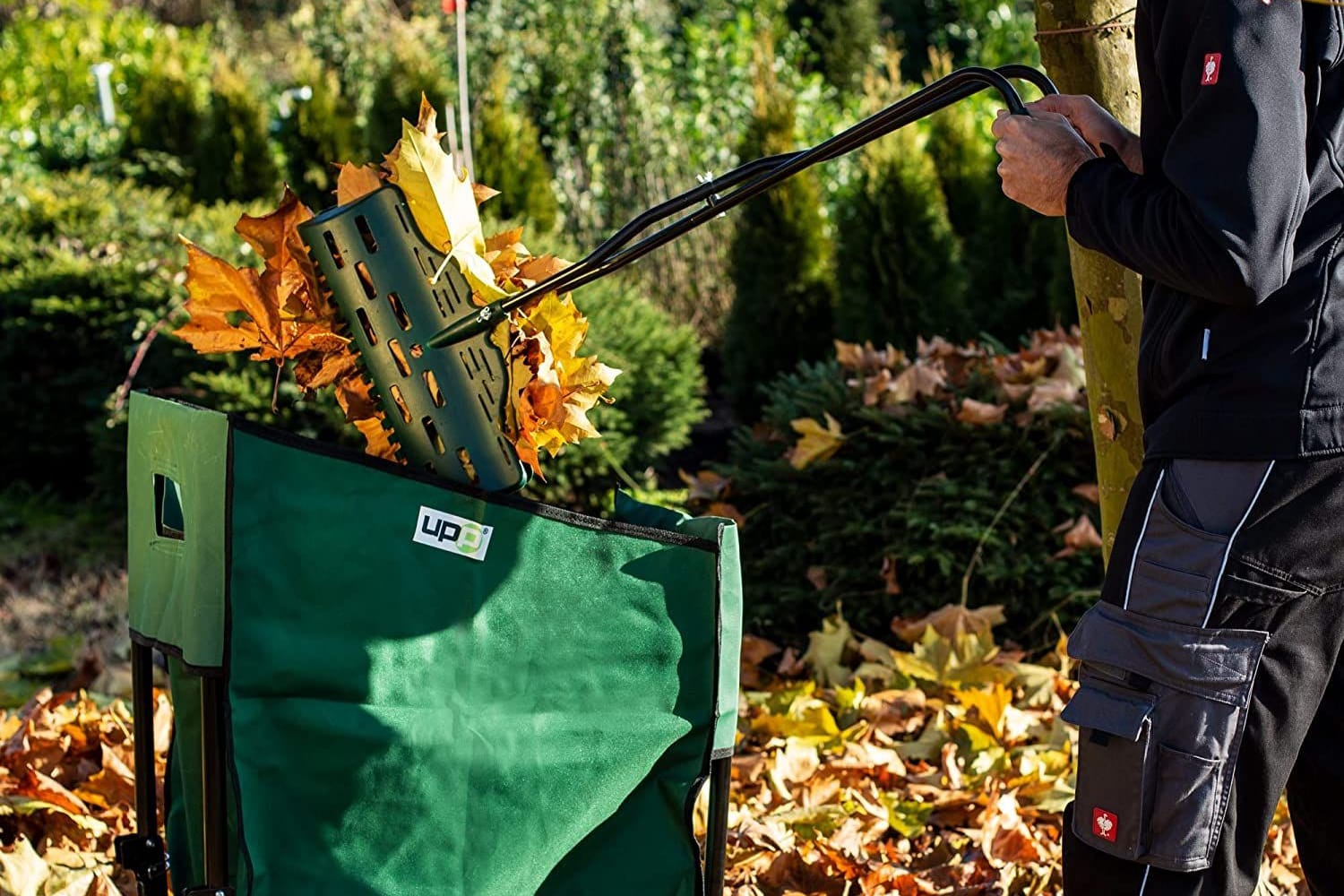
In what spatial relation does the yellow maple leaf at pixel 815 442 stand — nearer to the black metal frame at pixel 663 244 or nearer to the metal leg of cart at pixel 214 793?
the black metal frame at pixel 663 244

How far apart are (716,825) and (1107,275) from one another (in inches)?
38.6

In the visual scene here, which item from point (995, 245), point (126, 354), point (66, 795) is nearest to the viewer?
point (66, 795)

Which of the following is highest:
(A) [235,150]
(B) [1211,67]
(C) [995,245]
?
(A) [235,150]

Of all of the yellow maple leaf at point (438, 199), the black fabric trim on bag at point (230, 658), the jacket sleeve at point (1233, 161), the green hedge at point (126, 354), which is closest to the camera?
the jacket sleeve at point (1233, 161)

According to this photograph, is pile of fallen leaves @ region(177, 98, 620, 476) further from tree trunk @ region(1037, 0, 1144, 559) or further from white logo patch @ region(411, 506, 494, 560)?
tree trunk @ region(1037, 0, 1144, 559)

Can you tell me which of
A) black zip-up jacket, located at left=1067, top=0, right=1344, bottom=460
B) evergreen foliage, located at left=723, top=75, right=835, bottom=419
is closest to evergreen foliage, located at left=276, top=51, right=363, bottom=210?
evergreen foliage, located at left=723, top=75, right=835, bottom=419

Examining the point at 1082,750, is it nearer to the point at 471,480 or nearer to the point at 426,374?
the point at 471,480

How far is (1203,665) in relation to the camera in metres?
1.58

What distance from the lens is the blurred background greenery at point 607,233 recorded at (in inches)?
177

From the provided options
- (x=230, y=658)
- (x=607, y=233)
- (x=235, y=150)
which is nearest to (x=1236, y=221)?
(x=230, y=658)

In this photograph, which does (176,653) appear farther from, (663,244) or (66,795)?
(66,795)

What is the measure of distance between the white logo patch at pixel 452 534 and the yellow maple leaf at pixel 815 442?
2.23m

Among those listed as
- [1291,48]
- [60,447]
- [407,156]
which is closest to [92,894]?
[407,156]

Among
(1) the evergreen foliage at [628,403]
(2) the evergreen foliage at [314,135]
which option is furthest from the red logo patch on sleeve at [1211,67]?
(2) the evergreen foliage at [314,135]
